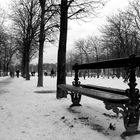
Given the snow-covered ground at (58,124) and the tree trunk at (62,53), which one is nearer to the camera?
the snow-covered ground at (58,124)

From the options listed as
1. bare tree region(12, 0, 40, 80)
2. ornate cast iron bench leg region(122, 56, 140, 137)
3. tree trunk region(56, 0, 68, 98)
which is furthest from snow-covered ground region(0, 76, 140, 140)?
bare tree region(12, 0, 40, 80)

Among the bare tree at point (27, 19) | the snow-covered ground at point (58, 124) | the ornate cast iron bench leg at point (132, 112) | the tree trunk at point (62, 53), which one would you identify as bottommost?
the snow-covered ground at point (58, 124)

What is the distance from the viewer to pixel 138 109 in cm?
381

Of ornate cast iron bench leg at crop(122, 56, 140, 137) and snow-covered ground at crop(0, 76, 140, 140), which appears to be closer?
ornate cast iron bench leg at crop(122, 56, 140, 137)

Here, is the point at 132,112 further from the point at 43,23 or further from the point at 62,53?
the point at 43,23

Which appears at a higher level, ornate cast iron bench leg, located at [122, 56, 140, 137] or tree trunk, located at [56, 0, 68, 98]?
tree trunk, located at [56, 0, 68, 98]

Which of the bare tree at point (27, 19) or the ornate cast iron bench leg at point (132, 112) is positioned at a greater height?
the bare tree at point (27, 19)

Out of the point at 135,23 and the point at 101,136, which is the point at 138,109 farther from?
the point at 135,23

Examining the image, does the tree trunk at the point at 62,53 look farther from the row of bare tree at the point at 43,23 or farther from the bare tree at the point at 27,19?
the bare tree at the point at 27,19

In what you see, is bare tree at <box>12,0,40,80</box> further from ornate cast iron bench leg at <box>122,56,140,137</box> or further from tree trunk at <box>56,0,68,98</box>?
ornate cast iron bench leg at <box>122,56,140,137</box>

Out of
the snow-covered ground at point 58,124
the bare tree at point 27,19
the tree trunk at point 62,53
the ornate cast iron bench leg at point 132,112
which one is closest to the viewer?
the ornate cast iron bench leg at point 132,112

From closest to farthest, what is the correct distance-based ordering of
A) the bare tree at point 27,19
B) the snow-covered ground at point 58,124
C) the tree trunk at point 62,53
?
1. the snow-covered ground at point 58,124
2. the tree trunk at point 62,53
3. the bare tree at point 27,19

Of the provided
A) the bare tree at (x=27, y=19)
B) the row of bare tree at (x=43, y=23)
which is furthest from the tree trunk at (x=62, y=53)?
the bare tree at (x=27, y=19)

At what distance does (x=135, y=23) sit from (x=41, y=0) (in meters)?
21.0
